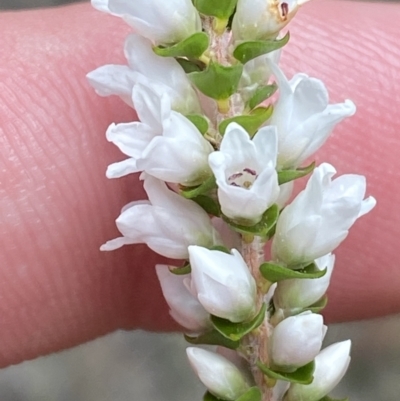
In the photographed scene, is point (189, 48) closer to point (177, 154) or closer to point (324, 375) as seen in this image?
point (177, 154)

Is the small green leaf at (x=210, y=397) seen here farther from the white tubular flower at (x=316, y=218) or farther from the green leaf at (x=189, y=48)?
the green leaf at (x=189, y=48)

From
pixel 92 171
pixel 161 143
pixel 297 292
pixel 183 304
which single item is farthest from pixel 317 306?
pixel 92 171

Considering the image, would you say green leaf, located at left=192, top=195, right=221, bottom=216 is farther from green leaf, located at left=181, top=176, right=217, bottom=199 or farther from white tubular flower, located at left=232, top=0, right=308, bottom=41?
white tubular flower, located at left=232, top=0, right=308, bottom=41

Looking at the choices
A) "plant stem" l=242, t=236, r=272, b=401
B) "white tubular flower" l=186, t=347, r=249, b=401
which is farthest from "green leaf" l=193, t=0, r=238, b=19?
"white tubular flower" l=186, t=347, r=249, b=401

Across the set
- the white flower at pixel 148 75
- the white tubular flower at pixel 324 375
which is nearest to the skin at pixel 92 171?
the white flower at pixel 148 75

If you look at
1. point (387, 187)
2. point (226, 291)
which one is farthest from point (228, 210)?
point (387, 187)

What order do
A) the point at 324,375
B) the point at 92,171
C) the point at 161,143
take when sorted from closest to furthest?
the point at 161,143 < the point at 324,375 < the point at 92,171
